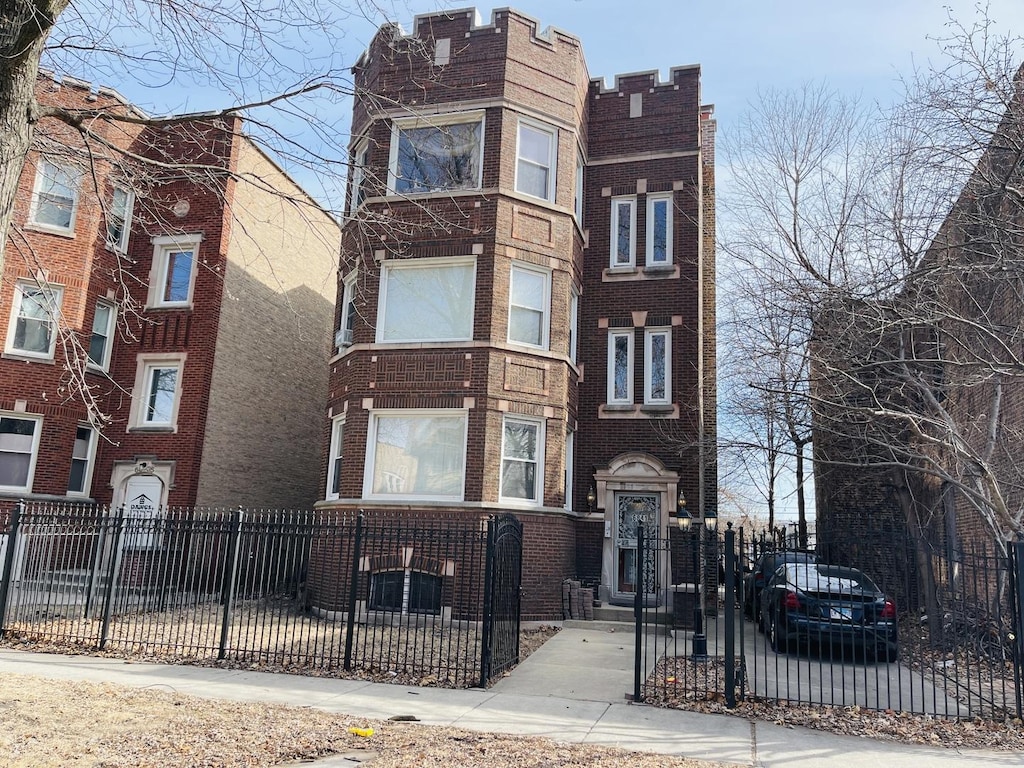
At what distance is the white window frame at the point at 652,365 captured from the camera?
56.8 feet

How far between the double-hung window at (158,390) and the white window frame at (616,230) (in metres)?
10.9

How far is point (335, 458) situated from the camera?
1620 cm

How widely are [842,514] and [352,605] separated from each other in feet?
49.5

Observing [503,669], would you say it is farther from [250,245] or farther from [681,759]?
[250,245]

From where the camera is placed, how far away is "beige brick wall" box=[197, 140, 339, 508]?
19.4 m

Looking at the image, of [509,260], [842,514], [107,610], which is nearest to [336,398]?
[509,260]

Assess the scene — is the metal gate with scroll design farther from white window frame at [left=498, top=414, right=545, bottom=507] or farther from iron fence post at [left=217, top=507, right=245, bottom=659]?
white window frame at [left=498, top=414, right=545, bottom=507]

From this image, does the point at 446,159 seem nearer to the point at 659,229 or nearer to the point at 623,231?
the point at 623,231

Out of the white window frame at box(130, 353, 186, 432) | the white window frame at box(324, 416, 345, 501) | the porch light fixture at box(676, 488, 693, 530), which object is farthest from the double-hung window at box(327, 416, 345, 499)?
the porch light fixture at box(676, 488, 693, 530)

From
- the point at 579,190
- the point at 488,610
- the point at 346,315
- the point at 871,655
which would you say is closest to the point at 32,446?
the point at 346,315

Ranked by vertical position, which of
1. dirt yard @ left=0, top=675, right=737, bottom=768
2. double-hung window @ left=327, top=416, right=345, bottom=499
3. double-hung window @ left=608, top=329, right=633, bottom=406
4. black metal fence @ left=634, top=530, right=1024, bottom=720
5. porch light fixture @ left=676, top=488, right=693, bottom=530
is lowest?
dirt yard @ left=0, top=675, right=737, bottom=768

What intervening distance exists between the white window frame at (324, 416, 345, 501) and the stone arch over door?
18.3 ft

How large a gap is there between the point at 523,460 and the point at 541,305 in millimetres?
3281

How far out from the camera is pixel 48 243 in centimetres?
1802
